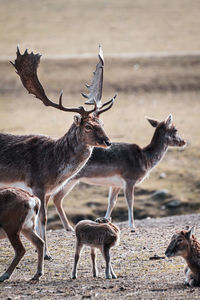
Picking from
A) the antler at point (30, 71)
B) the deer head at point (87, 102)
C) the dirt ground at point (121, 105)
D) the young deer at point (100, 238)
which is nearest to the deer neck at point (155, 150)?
the dirt ground at point (121, 105)

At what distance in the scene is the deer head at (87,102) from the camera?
1363 centimetres

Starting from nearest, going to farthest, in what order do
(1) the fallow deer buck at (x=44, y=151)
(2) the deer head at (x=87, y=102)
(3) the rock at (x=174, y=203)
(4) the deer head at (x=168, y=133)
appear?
(2) the deer head at (x=87, y=102), (1) the fallow deer buck at (x=44, y=151), (4) the deer head at (x=168, y=133), (3) the rock at (x=174, y=203)

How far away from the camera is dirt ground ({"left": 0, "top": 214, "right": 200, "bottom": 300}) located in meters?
9.86

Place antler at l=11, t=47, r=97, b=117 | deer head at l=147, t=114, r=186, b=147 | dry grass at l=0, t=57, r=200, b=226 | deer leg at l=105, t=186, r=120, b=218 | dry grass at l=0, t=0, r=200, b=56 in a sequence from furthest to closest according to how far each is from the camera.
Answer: dry grass at l=0, t=0, r=200, b=56, dry grass at l=0, t=57, r=200, b=226, deer head at l=147, t=114, r=186, b=147, deer leg at l=105, t=186, r=120, b=218, antler at l=11, t=47, r=97, b=117

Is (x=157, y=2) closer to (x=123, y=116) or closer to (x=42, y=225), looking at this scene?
(x=123, y=116)

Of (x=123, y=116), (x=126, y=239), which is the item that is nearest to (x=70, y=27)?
(x=123, y=116)

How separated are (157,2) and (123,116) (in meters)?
50.7

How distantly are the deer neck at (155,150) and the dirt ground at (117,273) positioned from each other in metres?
3.59

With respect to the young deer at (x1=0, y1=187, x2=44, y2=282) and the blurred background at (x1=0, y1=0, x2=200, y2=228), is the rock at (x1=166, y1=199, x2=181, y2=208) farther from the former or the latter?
the young deer at (x1=0, y1=187, x2=44, y2=282)

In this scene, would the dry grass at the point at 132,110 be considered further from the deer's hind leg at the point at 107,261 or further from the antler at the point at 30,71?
the deer's hind leg at the point at 107,261

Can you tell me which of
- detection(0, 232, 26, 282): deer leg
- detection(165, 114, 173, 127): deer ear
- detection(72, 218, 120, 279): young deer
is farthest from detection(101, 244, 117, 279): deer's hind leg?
detection(165, 114, 173, 127): deer ear

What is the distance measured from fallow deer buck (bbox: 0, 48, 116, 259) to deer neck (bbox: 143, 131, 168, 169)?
14.3 feet

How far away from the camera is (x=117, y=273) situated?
452 inches

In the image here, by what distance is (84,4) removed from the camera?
3314 inches
